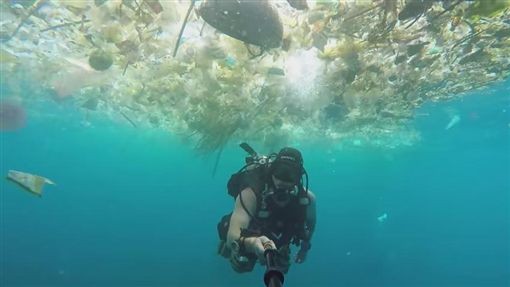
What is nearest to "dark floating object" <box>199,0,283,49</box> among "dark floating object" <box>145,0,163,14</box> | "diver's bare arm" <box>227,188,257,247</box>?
"dark floating object" <box>145,0,163,14</box>

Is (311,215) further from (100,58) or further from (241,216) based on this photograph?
(100,58)

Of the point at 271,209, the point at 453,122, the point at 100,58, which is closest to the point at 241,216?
the point at 271,209

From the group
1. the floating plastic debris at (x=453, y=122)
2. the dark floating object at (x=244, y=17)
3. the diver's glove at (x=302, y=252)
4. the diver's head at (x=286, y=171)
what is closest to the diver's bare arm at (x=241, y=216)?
the diver's head at (x=286, y=171)

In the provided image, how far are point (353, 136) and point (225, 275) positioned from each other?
20.4 m

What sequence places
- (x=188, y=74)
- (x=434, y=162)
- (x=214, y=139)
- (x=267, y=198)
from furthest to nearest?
1. (x=434, y=162)
2. (x=214, y=139)
3. (x=188, y=74)
4. (x=267, y=198)

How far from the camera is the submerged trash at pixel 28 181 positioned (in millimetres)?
4781

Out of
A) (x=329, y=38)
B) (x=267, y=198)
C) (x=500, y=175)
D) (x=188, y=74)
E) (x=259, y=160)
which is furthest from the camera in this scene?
(x=500, y=175)

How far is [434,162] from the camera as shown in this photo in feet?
166

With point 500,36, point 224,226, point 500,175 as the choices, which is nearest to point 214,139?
point 224,226

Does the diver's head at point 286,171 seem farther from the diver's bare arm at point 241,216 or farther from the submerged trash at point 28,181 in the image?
the submerged trash at point 28,181

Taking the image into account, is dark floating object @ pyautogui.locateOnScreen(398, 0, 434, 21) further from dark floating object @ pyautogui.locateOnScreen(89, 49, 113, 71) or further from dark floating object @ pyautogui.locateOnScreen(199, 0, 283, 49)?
dark floating object @ pyautogui.locateOnScreen(89, 49, 113, 71)

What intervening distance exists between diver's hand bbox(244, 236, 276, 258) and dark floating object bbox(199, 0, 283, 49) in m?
3.01

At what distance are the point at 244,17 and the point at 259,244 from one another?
311 cm

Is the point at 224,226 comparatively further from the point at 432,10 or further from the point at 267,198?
the point at 432,10
